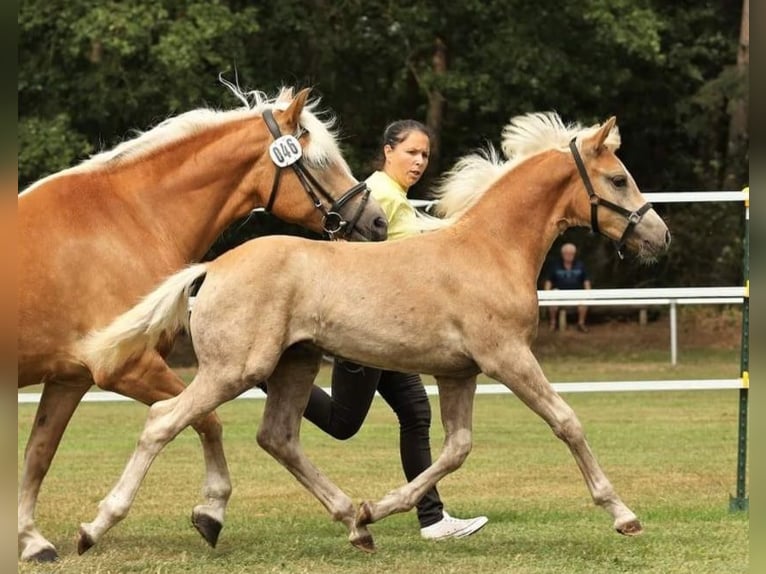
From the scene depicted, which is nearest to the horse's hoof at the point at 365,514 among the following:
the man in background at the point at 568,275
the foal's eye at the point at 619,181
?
the foal's eye at the point at 619,181

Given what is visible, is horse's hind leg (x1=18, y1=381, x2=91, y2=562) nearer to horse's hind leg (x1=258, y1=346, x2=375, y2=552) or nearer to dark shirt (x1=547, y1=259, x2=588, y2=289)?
horse's hind leg (x1=258, y1=346, x2=375, y2=552)

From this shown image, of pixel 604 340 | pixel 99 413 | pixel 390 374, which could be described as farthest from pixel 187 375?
Result: pixel 390 374

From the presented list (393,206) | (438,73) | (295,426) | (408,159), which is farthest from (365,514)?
(438,73)

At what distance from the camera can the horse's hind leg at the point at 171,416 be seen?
16.8 ft

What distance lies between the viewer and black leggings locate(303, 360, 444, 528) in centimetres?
612

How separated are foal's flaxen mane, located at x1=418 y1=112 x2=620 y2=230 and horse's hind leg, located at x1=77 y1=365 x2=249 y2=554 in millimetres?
1240

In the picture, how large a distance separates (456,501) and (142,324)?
295cm

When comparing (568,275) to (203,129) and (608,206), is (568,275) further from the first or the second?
(608,206)

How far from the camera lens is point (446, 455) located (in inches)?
218

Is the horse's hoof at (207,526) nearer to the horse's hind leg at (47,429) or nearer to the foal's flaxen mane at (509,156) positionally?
the horse's hind leg at (47,429)

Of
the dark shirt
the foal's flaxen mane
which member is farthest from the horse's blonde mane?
the dark shirt

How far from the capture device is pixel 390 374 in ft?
20.5

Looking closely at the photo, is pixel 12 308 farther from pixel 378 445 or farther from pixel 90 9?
pixel 90 9

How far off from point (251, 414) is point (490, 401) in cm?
304
